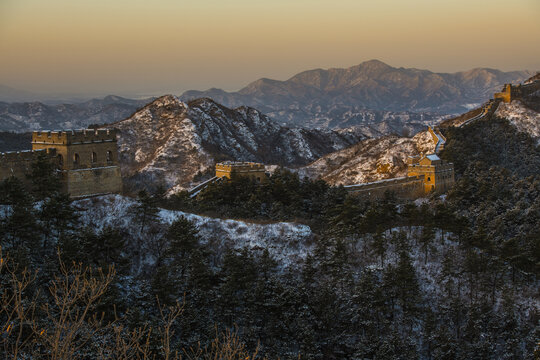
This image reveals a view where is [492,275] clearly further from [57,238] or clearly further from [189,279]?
[57,238]

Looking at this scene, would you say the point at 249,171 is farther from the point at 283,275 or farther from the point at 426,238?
the point at 426,238

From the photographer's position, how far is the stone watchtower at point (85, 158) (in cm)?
3491

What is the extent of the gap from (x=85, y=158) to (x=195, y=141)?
180 ft

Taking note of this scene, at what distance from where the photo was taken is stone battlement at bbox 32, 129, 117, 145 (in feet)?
115

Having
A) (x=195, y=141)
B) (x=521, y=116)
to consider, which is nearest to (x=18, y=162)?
(x=195, y=141)

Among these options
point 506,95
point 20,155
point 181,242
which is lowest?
point 181,242

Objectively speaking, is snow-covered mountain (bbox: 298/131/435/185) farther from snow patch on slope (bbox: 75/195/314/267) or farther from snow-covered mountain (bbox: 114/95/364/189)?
snow patch on slope (bbox: 75/195/314/267)

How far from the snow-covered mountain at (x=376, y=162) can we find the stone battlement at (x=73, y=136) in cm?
3869

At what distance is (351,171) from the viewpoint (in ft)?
259

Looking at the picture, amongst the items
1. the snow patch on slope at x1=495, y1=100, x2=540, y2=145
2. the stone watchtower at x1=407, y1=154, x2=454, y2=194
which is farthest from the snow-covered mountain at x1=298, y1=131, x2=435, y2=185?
the snow patch on slope at x1=495, y1=100, x2=540, y2=145

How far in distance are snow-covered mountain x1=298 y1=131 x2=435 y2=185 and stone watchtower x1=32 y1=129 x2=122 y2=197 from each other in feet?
125

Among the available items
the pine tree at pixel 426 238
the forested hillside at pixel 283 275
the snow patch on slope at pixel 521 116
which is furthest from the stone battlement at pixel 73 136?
the snow patch on slope at pixel 521 116

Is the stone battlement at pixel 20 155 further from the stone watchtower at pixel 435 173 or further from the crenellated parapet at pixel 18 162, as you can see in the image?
the stone watchtower at pixel 435 173

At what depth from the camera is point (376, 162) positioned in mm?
78938
